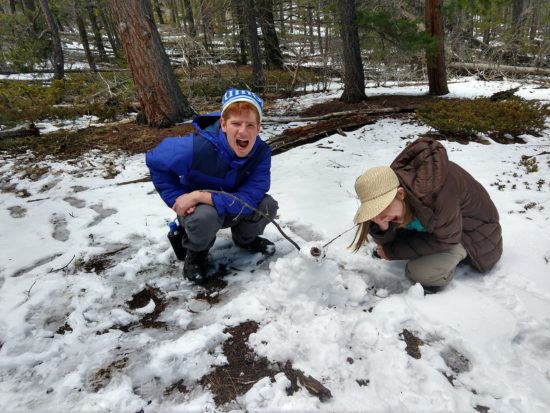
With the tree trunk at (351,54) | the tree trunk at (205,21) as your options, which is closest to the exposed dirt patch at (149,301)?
the tree trunk at (351,54)

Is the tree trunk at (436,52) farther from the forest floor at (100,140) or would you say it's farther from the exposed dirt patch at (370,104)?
the forest floor at (100,140)

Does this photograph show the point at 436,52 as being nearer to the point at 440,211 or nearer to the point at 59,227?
the point at 440,211

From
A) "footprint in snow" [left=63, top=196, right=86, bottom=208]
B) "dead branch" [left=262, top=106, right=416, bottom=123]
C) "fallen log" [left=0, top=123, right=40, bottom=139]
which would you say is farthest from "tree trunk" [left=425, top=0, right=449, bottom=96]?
"fallen log" [left=0, top=123, right=40, bottom=139]

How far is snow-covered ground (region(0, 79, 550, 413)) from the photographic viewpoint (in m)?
1.61

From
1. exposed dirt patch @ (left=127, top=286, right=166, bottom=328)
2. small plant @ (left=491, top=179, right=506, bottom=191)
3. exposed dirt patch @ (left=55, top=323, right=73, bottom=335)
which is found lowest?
exposed dirt patch @ (left=127, top=286, right=166, bottom=328)

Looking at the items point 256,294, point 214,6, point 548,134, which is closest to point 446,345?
point 256,294

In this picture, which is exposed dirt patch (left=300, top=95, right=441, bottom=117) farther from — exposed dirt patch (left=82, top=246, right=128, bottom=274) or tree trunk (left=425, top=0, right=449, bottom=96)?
exposed dirt patch (left=82, top=246, right=128, bottom=274)

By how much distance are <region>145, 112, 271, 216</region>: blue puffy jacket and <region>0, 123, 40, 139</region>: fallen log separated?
5296 millimetres

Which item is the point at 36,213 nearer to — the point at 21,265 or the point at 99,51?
the point at 21,265

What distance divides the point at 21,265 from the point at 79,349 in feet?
4.18

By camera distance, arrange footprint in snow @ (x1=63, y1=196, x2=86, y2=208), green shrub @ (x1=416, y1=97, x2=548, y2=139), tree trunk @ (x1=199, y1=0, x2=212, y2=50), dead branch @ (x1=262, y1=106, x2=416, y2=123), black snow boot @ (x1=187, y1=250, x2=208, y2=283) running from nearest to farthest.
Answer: black snow boot @ (x1=187, y1=250, x2=208, y2=283) < footprint in snow @ (x1=63, y1=196, x2=86, y2=208) < green shrub @ (x1=416, y1=97, x2=548, y2=139) < dead branch @ (x1=262, y1=106, x2=416, y2=123) < tree trunk @ (x1=199, y1=0, x2=212, y2=50)

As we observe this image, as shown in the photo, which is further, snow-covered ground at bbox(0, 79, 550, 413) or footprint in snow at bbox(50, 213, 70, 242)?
footprint in snow at bbox(50, 213, 70, 242)

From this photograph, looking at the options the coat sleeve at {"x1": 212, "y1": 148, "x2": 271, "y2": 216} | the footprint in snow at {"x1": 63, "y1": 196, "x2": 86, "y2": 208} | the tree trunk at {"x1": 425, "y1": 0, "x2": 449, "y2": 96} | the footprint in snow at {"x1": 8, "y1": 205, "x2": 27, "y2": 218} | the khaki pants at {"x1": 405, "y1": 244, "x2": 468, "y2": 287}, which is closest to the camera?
the khaki pants at {"x1": 405, "y1": 244, "x2": 468, "y2": 287}

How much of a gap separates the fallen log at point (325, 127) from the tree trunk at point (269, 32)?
4.96m
